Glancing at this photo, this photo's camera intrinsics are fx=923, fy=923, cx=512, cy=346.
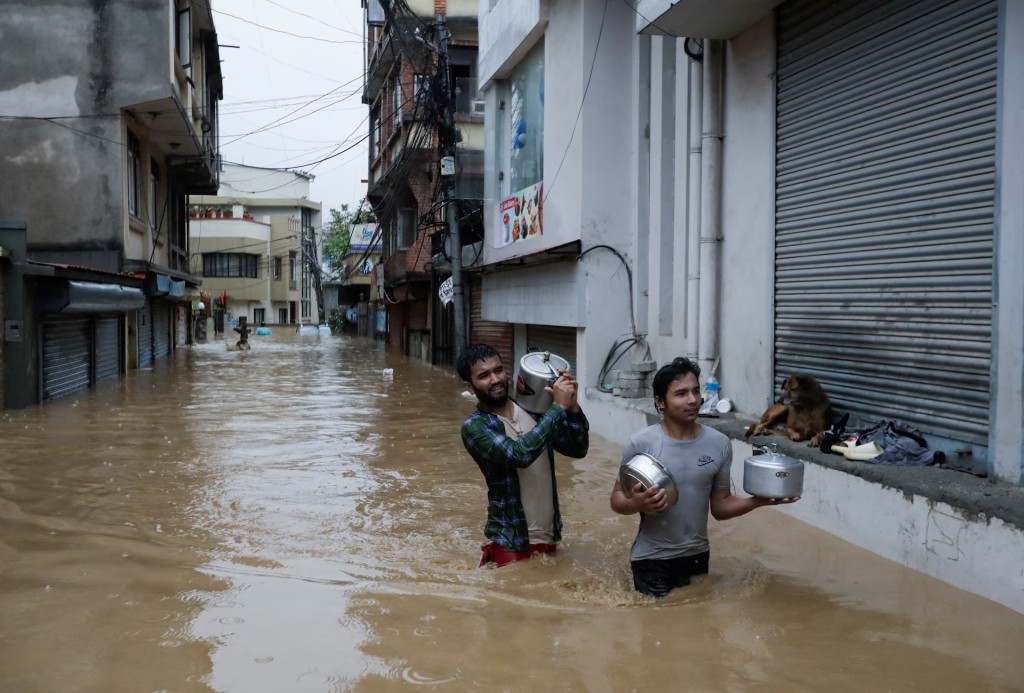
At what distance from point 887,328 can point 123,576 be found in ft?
18.0

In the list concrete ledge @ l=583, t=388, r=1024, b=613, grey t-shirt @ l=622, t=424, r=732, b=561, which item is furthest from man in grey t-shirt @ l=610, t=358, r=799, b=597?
concrete ledge @ l=583, t=388, r=1024, b=613

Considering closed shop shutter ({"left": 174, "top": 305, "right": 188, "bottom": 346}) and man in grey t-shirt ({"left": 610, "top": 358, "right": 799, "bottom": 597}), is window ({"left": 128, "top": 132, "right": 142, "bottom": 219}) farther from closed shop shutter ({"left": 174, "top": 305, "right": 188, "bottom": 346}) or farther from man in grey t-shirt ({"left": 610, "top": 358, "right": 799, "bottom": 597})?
man in grey t-shirt ({"left": 610, "top": 358, "right": 799, "bottom": 597})

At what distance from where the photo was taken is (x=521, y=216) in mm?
15422

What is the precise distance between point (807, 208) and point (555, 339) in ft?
25.8

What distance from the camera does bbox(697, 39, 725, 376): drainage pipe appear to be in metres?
9.29

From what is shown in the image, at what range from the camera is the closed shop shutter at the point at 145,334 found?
25797 millimetres

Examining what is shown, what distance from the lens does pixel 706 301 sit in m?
9.39

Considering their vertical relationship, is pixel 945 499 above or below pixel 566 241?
below

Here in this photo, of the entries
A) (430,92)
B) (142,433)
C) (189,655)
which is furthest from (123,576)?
(430,92)

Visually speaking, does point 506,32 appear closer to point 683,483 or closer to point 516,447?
point 516,447

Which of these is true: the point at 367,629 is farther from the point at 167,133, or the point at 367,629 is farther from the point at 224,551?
the point at 167,133

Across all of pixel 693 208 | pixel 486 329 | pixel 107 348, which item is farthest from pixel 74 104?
pixel 693 208

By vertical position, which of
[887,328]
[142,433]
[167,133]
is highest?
[167,133]

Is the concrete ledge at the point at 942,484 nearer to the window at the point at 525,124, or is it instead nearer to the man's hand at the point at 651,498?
the man's hand at the point at 651,498
